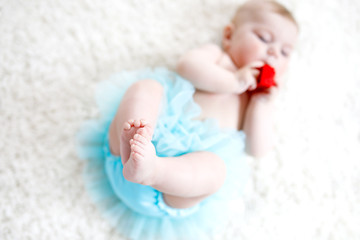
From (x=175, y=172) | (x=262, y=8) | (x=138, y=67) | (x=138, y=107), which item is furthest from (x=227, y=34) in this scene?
(x=175, y=172)

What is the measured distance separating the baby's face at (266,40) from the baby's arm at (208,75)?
0.36ft

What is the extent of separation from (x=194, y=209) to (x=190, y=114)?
1.00 ft

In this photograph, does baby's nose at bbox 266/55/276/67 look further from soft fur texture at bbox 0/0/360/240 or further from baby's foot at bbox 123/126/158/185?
baby's foot at bbox 123/126/158/185

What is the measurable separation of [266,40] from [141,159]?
2.32 feet

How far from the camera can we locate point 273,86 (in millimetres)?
1202


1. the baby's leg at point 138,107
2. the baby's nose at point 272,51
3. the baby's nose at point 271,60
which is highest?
the baby's nose at point 272,51

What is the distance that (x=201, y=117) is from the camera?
1.14m

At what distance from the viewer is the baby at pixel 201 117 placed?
89 cm

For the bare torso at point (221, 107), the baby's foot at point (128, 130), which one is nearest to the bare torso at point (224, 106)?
the bare torso at point (221, 107)

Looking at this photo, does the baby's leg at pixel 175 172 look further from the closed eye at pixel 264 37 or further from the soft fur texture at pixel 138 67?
the closed eye at pixel 264 37

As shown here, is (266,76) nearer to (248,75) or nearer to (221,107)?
(248,75)

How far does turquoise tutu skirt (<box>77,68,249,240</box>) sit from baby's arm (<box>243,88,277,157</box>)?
3 centimetres

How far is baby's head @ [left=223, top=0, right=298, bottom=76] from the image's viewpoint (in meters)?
1.21

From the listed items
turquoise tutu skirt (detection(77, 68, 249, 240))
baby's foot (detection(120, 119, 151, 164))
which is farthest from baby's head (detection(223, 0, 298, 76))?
baby's foot (detection(120, 119, 151, 164))
